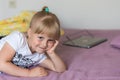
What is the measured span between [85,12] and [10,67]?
1.13m

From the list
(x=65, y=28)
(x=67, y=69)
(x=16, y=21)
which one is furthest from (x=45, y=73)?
(x=65, y=28)

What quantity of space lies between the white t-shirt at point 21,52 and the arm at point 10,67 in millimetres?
29

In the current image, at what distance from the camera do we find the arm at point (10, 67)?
1267 mm

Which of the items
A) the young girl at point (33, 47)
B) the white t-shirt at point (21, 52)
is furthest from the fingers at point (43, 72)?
the white t-shirt at point (21, 52)

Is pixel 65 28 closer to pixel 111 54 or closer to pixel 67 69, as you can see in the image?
pixel 111 54

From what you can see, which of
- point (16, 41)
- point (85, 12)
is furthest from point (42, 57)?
point (85, 12)

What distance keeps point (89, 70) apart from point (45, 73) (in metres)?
0.22

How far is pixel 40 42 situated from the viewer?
4.16ft

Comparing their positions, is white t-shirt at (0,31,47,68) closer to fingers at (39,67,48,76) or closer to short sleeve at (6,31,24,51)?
short sleeve at (6,31,24,51)

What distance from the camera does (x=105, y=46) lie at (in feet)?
5.64

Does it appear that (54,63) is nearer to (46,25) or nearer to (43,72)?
(43,72)

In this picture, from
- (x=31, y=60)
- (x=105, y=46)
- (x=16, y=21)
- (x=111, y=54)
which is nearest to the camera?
(x=31, y=60)

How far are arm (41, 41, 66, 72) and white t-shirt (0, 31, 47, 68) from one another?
0.05 m

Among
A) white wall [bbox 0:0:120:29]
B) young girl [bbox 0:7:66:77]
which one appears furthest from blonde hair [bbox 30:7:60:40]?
white wall [bbox 0:0:120:29]
